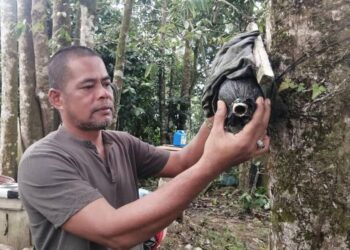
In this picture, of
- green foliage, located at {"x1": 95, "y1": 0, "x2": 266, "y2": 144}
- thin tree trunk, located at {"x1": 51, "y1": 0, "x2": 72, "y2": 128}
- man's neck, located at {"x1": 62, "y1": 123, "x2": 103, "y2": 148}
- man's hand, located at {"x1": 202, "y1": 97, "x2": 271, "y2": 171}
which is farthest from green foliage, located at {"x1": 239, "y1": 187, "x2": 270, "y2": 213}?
man's hand, located at {"x1": 202, "y1": 97, "x2": 271, "y2": 171}

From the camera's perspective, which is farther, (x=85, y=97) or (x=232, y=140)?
(x=85, y=97)

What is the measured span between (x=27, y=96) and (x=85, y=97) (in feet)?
12.0

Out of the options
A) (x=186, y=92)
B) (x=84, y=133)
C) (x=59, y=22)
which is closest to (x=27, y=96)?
(x=59, y=22)

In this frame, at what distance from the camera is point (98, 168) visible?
1.79m

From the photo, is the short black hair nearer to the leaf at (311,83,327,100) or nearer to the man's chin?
the man's chin

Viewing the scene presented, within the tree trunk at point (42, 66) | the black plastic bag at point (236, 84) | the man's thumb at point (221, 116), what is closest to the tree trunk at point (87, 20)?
the tree trunk at point (42, 66)

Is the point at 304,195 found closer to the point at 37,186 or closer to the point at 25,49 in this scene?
the point at 37,186

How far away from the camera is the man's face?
6.01 feet

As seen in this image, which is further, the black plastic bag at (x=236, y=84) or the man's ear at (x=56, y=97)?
the man's ear at (x=56, y=97)

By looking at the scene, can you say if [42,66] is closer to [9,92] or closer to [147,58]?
[9,92]

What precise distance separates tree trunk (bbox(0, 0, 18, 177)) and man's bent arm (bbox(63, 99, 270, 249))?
4.43 meters

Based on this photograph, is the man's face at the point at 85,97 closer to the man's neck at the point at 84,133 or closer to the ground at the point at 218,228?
the man's neck at the point at 84,133

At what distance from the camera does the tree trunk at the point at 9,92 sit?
17.9 ft

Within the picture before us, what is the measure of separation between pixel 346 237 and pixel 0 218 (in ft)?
12.1
